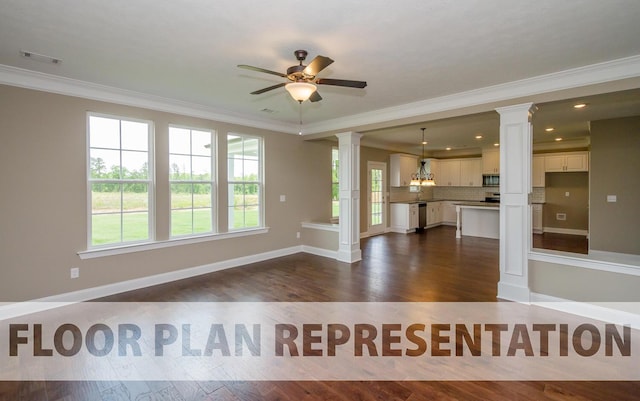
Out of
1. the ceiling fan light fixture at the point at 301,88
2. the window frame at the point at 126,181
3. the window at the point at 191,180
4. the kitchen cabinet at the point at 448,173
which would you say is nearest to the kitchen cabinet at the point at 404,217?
the kitchen cabinet at the point at 448,173

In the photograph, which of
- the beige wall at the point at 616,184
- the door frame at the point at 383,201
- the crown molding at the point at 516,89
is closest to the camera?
the crown molding at the point at 516,89

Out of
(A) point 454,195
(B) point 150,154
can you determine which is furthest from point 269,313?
(A) point 454,195

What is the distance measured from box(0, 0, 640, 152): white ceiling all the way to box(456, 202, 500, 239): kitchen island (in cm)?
504

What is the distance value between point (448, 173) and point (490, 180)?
1394mm

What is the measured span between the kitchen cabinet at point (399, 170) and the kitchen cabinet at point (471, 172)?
2142mm

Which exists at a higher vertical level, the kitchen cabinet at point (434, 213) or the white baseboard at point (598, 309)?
the kitchen cabinet at point (434, 213)

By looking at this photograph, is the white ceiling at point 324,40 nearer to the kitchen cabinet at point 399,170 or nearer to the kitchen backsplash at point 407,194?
the kitchen cabinet at point 399,170

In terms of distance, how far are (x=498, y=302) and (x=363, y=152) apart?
555 cm

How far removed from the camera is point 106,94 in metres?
3.97

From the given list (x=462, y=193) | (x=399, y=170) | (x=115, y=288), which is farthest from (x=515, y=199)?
(x=462, y=193)

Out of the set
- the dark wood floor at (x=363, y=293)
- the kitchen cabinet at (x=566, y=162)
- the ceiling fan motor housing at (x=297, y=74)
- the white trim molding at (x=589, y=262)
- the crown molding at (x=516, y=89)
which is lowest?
the dark wood floor at (x=363, y=293)

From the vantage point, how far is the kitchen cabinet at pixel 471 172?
1005cm

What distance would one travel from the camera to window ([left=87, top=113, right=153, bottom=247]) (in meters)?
4.00

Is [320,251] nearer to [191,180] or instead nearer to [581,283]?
[191,180]
